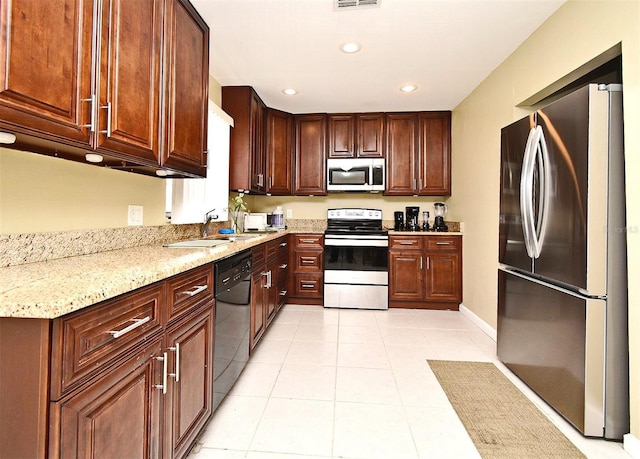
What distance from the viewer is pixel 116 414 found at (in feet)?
3.09

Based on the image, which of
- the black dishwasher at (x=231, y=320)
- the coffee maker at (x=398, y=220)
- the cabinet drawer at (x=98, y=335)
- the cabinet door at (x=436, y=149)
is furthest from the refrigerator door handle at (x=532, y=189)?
the coffee maker at (x=398, y=220)

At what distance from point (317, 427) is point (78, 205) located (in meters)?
1.59

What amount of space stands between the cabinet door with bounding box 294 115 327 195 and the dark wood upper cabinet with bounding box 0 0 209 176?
2240mm

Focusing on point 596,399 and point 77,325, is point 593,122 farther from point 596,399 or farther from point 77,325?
point 77,325

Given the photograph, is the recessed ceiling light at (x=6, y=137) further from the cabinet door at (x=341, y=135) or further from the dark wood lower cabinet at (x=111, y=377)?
the cabinet door at (x=341, y=135)

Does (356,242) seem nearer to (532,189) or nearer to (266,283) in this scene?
(266,283)

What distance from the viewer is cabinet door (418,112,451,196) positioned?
4051 mm

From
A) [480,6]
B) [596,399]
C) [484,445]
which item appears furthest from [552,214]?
[480,6]

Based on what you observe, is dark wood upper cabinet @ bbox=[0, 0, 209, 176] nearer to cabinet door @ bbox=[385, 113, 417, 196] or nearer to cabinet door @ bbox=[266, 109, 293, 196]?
cabinet door @ bbox=[266, 109, 293, 196]

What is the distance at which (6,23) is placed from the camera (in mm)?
875

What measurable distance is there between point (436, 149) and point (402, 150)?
0.41 m

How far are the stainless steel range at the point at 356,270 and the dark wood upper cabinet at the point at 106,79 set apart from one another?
7.05 feet

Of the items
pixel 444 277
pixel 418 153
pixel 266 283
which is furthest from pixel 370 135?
pixel 266 283

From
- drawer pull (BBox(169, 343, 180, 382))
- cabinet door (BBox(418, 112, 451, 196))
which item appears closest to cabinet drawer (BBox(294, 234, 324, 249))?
cabinet door (BBox(418, 112, 451, 196))
